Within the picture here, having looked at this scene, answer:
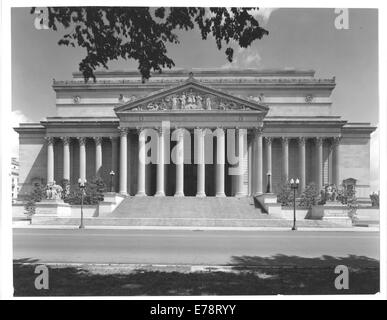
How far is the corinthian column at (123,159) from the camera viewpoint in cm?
6525

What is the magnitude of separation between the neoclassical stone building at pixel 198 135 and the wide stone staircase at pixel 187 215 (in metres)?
4.31

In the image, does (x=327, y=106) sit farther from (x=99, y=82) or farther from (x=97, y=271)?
(x=97, y=271)

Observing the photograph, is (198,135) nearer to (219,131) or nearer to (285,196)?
(219,131)

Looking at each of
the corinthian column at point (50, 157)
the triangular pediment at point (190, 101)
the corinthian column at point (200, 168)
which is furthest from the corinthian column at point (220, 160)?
the corinthian column at point (50, 157)

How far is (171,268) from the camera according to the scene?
1691 centimetres

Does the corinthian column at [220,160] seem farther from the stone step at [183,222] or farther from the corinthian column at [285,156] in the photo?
the stone step at [183,222]

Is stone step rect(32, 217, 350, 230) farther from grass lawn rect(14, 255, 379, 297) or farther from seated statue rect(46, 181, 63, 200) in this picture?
grass lawn rect(14, 255, 379, 297)

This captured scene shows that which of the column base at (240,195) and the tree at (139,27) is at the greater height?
the tree at (139,27)

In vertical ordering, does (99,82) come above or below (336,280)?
above

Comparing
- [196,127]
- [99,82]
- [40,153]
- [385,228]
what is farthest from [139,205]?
[385,228]

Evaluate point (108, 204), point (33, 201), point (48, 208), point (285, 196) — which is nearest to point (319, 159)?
point (285, 196)

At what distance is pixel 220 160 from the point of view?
62031 mm

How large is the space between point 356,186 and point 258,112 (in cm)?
2126

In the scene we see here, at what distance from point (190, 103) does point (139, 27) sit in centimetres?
4800
